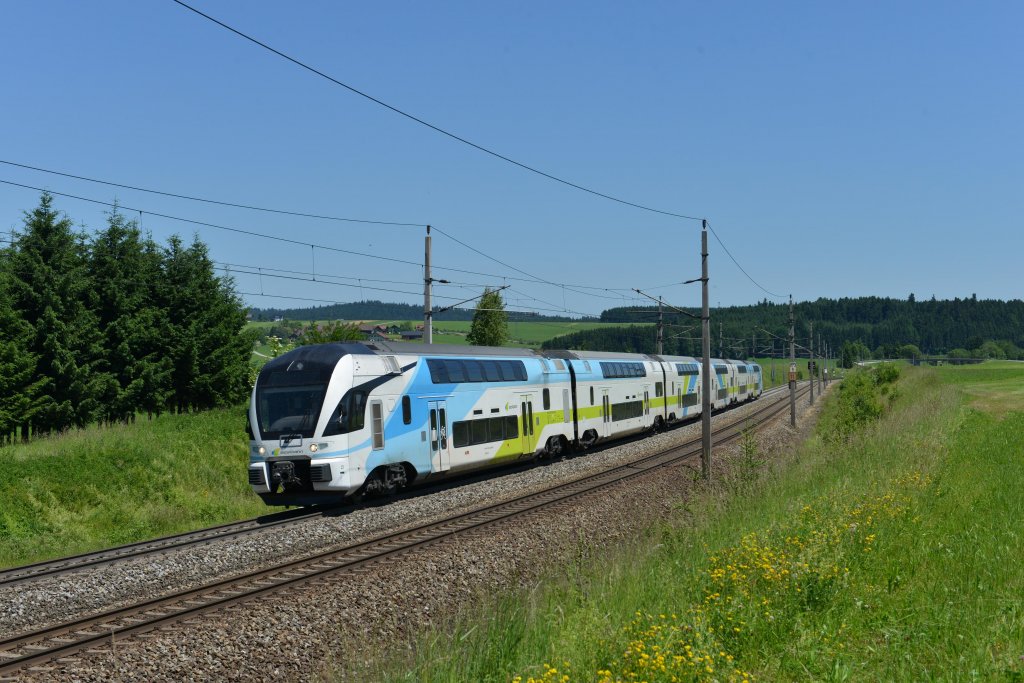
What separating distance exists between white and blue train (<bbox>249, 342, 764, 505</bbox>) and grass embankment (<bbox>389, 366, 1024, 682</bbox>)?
7.09m

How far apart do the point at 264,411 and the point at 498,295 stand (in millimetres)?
42438

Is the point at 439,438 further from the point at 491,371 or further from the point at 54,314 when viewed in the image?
the point at 54,314

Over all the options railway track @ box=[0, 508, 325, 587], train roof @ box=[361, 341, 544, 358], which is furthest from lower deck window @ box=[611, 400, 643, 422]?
railway track @ box=[0, 508, 325, 587]

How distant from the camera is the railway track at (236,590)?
34.7ft

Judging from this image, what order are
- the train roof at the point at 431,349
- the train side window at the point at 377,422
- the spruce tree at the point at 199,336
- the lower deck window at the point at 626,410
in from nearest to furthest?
the train side window at the point at 377,422 < the train roof at the point at 431,349 < the lower deck window at the point at 626,410 < the spruce tree at the point at 199,336

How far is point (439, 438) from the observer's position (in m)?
22.5

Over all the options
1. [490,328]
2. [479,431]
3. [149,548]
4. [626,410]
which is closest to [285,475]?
[149,548]

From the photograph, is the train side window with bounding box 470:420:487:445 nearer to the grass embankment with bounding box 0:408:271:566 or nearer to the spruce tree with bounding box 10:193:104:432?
the grass embankment with bounding box 0:408:271:566

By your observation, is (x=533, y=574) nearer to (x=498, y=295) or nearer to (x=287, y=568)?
(x=287, y=568)

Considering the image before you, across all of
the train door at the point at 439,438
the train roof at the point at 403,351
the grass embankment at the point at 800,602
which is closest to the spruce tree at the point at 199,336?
the train roof at the point at 403,351

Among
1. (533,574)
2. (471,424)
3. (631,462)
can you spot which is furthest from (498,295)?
(533,574)

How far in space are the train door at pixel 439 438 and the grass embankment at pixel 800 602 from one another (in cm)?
783

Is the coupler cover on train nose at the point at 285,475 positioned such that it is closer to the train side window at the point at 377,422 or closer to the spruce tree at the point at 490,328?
the train side window at the point at 377,422

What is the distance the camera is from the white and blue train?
1891 centimetres
